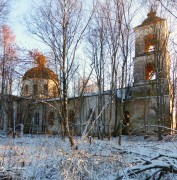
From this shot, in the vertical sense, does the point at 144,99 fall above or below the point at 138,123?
above

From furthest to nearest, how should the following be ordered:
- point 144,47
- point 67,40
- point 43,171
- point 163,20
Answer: point 144,47, point 163,20, point 67,40, point 43,171

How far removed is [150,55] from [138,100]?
172 inches

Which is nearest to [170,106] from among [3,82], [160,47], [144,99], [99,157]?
[144,99]

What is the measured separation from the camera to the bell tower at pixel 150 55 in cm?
1862

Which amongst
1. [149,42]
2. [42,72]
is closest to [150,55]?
[149,42]

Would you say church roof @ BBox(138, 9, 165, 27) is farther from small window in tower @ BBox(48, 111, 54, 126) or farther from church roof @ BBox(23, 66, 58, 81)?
small window in tower @ BBox(48, 111, 54, 126)

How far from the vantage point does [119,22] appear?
1383 centimetres

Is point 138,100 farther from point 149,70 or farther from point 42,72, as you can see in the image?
point 42,72

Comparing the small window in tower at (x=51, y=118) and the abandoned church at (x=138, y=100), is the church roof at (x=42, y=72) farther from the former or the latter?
the small window in tower at (x=51, y=118)

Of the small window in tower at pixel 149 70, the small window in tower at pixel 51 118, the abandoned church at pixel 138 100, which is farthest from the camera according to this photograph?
the small window in tower at pixel 51 118

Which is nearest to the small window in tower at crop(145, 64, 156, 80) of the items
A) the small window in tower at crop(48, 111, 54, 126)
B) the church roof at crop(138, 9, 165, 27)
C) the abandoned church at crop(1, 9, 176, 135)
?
the abandoned church at crop(1, 9, 176, 135)

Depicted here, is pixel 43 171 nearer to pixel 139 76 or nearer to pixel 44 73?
pixel 44 73

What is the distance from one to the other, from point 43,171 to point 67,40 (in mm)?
7613

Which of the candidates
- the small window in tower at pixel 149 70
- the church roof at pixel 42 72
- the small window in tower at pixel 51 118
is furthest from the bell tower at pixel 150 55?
the small window in tower at pixel 51 118
